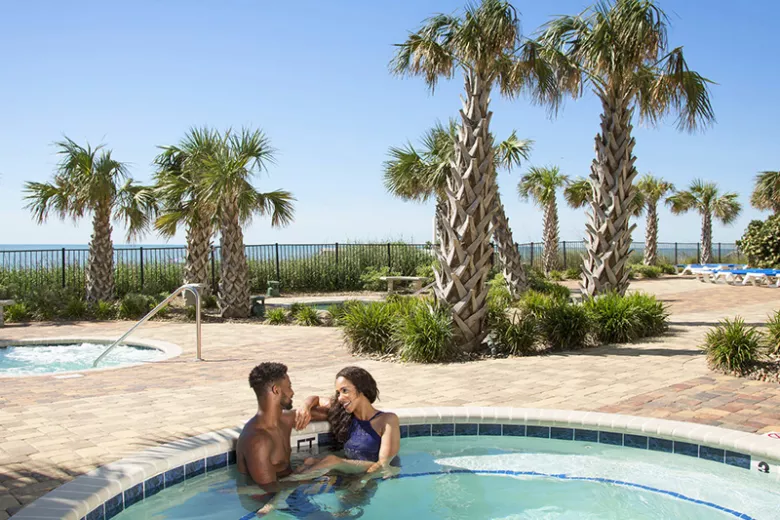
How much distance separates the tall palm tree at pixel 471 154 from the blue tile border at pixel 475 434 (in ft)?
12.5

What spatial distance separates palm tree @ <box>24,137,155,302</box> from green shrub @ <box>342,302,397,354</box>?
955 centimetres

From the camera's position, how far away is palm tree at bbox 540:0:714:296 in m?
10.9

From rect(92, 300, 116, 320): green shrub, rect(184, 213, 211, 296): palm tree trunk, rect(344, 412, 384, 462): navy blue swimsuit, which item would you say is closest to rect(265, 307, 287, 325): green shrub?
rect(184, 213, 211, 296): palm tree trunk

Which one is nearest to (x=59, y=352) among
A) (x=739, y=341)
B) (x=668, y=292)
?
(x=739, y=341)

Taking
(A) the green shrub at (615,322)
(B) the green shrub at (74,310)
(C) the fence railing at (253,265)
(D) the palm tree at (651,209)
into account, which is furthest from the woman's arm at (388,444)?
(D) the palm tree at (651,209)

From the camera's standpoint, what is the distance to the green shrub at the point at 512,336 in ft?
31.2

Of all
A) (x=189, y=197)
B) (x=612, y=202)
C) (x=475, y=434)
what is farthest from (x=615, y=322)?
(x=189, y=197)

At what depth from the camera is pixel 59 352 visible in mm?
11875

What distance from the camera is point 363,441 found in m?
4.97

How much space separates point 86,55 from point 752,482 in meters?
12.1

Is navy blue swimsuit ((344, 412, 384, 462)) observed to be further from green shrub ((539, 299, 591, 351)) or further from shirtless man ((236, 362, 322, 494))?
green shrub ((539, 299, 591, 351))

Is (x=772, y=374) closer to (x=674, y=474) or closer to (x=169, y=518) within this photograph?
(x=674, y=474)

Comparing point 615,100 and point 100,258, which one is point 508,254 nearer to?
point 615,100

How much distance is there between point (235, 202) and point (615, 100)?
8505 mm
